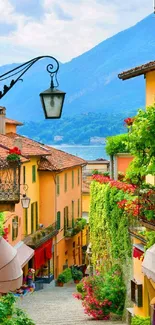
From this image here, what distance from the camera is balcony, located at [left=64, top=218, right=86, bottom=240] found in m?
49.4

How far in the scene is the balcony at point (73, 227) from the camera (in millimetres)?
49406

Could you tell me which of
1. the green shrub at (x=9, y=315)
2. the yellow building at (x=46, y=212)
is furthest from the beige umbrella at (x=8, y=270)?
the yellow building at (x=46, y=212)

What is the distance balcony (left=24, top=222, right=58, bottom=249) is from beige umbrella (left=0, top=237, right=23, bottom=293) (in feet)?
72.0

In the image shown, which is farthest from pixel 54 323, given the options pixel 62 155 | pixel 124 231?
pixel 62 155

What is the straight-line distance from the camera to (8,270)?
1664 centimetres

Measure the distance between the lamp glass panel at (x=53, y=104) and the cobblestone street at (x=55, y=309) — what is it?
13428mm

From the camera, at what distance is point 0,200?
14070 millimetres

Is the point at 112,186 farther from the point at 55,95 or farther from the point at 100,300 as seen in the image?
the point at 55,95

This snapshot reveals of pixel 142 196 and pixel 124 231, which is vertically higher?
pixel 142 196

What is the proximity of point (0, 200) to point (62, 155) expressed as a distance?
128 feet

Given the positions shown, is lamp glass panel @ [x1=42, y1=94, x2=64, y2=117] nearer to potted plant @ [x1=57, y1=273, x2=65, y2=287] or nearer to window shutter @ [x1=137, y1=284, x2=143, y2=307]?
window shutter @ [x1=137, y1=284, x2=143, y2=307]

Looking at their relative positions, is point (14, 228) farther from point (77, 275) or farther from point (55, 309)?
point (77, 275)

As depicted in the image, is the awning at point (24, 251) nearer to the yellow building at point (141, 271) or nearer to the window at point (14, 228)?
the window at point (14, 228)

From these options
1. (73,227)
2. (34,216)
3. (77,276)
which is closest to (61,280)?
(77,276)
